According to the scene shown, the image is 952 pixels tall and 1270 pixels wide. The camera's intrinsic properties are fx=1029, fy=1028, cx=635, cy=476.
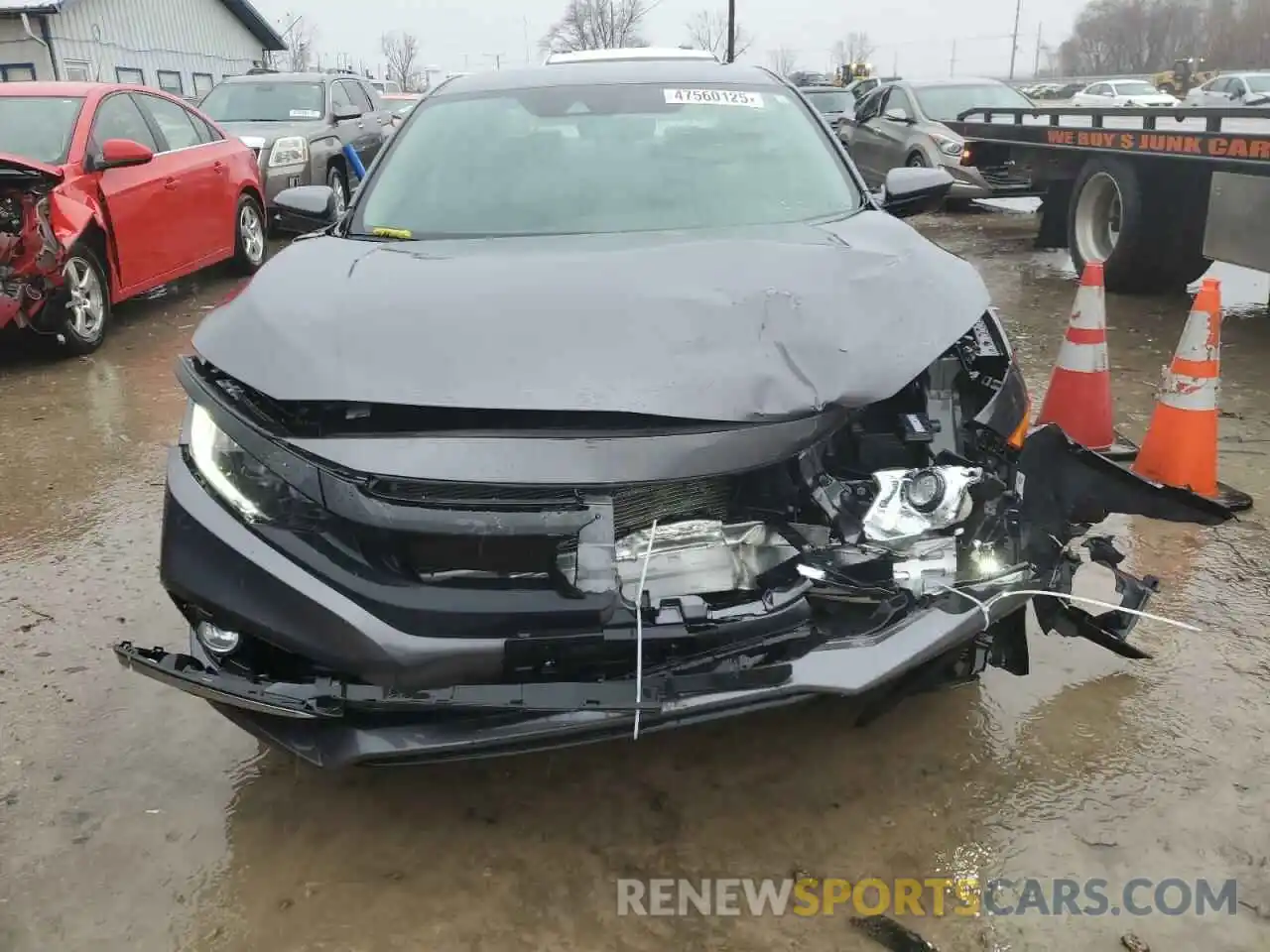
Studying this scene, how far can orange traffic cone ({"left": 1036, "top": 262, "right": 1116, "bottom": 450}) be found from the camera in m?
4.26

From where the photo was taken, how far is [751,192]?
3281 millimetres

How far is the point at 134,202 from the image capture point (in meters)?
6.51

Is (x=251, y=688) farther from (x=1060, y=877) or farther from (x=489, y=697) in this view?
(x=1060, y=877)

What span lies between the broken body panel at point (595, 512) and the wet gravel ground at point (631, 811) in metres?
0.33

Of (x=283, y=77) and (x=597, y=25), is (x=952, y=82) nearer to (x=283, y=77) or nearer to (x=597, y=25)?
(x=283, y=77)

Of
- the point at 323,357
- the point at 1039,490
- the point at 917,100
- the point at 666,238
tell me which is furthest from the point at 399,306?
the point at 917,100

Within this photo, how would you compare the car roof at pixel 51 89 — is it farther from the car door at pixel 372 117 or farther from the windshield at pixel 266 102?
the car door at pixel 372 117

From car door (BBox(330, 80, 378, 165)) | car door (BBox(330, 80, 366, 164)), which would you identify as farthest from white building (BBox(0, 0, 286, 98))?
car door (BBox(330, 80, 366, 164))

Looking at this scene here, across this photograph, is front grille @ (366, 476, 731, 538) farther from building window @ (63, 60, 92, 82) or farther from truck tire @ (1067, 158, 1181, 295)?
building window @ (63, 60, 92, 82)

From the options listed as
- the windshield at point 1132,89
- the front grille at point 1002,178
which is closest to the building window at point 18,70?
the front grille at point 1002,178

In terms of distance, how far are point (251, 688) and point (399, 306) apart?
35.8 inches

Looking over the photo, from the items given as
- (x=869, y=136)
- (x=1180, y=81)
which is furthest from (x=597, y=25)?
(x=869, y=136)

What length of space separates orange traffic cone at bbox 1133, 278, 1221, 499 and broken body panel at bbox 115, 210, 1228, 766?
164 centimetres

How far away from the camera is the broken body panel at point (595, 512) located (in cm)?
190
